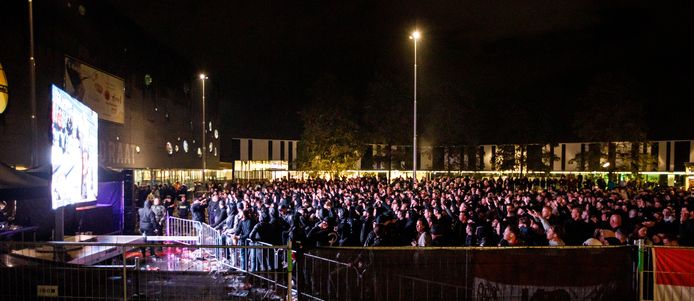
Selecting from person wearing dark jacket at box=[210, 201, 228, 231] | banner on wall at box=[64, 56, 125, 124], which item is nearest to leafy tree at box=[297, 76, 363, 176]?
banner on wall at box=[64, 56, 125, 124]

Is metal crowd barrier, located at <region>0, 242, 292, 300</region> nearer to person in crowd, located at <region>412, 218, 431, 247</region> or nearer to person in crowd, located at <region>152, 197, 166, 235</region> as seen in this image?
person in crowd, located at <region>412, 218, 431, 247</region>

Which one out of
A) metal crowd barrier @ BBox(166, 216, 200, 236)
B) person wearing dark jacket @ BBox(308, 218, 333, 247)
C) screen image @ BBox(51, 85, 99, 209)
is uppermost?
screen image @ BBox(51, 85, 99, 209)

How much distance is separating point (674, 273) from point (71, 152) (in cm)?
985

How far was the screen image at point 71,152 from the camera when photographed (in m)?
8.48

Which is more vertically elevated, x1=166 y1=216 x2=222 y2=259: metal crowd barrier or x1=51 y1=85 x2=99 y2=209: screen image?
x1=51 y1=85 x2=99 y2=209: screen image

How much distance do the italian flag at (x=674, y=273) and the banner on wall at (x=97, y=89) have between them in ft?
82.1

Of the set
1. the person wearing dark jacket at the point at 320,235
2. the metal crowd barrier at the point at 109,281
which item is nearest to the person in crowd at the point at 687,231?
the person wearing dark jacket at the point at 320,235

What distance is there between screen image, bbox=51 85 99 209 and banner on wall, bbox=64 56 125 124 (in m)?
15.4

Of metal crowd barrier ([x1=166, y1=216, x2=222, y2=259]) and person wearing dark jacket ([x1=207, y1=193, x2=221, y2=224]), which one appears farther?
person wearing dark jacket ([x1=207, y1=193, x2=221, y2=224])

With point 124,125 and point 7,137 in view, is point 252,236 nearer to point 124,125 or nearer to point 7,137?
point 7,137

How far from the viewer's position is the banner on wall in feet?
82.3

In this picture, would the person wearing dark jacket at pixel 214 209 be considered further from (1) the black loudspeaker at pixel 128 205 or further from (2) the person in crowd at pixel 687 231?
(2) the person in crowd at pixel 687 231

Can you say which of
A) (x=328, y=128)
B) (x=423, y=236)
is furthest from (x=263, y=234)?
(x=328, y=128)

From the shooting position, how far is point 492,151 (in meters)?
62.4
